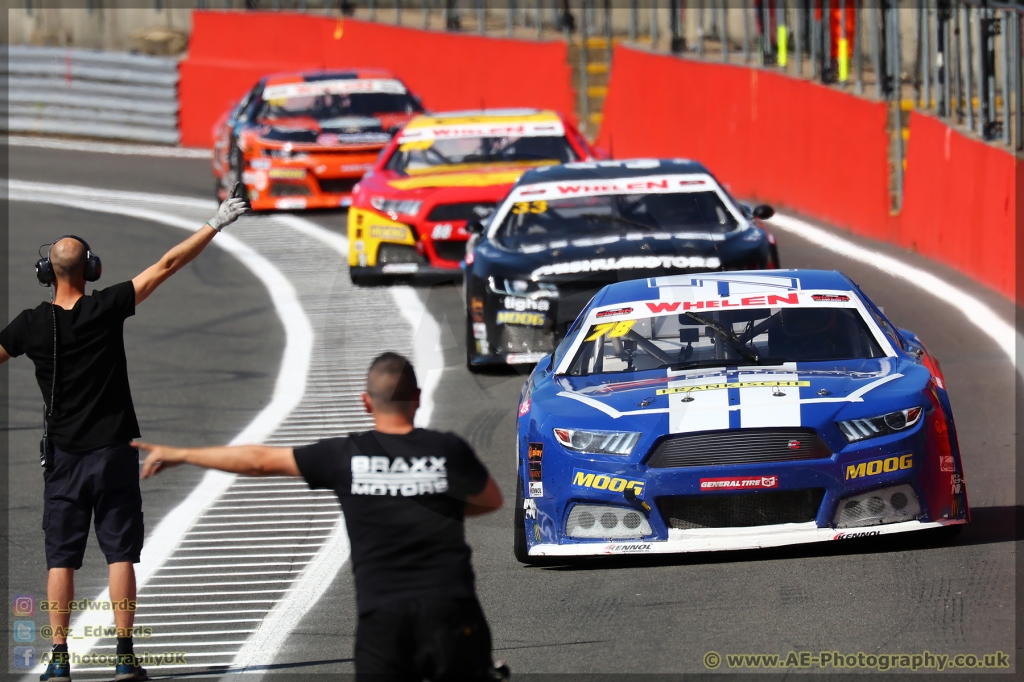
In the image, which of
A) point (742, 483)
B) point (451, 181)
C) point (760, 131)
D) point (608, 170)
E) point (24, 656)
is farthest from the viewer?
point (760, 131)

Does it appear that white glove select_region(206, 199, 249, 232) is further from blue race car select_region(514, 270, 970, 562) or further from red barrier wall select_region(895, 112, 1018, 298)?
red barrier wall select_region(895, 112, 1018, 298)

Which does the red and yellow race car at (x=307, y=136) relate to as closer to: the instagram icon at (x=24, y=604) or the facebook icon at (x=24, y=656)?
the instagram icon at (x=24, y=604)

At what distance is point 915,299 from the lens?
13875mm

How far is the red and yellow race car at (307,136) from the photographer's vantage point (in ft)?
64.0

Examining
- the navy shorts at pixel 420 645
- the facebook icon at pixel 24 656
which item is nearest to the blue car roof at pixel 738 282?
the facebook icon at pixel 24 656

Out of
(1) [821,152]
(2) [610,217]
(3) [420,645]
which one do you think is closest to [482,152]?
(1) [821,152]

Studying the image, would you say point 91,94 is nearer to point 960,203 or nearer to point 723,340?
point 960,203

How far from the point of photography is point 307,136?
64.0ft

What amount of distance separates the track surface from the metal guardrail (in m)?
16.9

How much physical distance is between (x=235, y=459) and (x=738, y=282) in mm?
4255

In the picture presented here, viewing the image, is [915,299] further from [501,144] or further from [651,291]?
[651,291]

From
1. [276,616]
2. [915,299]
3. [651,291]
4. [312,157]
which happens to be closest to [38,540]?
[276,616]

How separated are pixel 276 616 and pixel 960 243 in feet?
29.5

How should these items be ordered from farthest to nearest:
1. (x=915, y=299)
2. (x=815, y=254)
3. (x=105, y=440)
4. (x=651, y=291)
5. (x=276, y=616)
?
(x=815, y=254)
(x=915, y=299)
(x=651, y=291)
(x=276, y=616)
(x=105, y=440)
